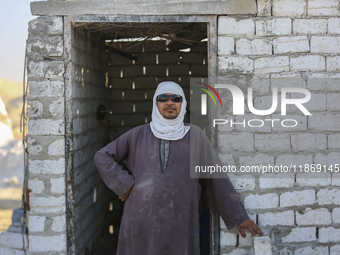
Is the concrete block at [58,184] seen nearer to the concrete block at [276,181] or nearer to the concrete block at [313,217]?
the concrete block at [276,181]

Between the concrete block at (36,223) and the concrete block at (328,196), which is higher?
the concrete block at (328,196)

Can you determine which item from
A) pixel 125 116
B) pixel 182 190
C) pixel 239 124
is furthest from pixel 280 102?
pixel 125 116

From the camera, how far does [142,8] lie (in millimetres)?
3027

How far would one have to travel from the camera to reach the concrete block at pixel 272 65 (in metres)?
3.07

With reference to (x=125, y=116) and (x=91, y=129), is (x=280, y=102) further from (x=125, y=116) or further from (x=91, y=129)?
(x=125, y=116)

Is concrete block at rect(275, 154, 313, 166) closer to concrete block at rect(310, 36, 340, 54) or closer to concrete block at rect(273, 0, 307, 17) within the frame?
concrete block at rect(310, 36, 340, 54)

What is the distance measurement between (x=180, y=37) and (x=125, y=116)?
189 centimetres

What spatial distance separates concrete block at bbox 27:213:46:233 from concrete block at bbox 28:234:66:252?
0.07m

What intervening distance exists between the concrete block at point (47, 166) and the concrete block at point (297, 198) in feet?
6.61

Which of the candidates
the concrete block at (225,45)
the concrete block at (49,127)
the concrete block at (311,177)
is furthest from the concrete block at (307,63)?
the concrete block at (49,127)

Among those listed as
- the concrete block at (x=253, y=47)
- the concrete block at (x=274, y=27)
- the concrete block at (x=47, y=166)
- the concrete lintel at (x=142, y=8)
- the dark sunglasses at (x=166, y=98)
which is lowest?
the concrete block at (x=47, y=166)

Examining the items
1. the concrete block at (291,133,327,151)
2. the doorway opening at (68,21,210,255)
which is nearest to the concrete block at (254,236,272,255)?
the concrete block at (291,133,327,151)

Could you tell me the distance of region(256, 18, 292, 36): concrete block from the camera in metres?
3.07

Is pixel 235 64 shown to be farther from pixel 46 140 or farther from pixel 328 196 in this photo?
pixel 46 140
